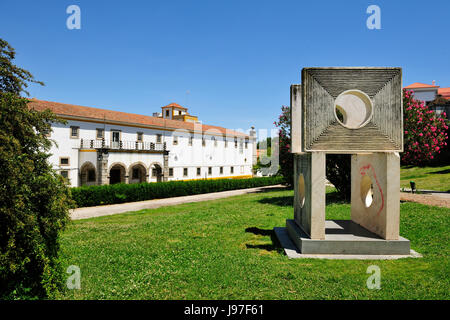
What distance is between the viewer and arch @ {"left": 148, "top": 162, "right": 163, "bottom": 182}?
106 feet

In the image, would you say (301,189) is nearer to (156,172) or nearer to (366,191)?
(366,191)

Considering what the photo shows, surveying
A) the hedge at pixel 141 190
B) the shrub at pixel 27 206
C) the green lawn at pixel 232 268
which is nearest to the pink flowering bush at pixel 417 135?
the green lawn at pixel 232 268

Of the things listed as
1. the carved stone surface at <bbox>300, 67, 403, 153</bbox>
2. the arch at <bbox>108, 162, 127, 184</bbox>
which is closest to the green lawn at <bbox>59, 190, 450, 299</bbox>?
the carved stone surface at <bbox>300, 67, 403, 153</bbox>

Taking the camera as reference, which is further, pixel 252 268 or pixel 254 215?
pixel 254 215

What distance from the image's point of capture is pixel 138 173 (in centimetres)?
3266

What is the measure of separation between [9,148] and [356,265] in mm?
7395

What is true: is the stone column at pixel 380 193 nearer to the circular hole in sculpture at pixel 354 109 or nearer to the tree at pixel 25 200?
the circular hole in sculpture at pixel 354 109

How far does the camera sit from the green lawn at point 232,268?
525 centimetres

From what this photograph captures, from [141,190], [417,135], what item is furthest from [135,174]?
[417,135]

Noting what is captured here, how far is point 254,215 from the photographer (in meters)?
13.7

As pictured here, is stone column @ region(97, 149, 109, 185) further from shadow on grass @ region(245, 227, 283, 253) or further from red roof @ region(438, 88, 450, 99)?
red roof @ region(438, 88, 450, 99)

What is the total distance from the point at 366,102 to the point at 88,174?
27.4 meters
